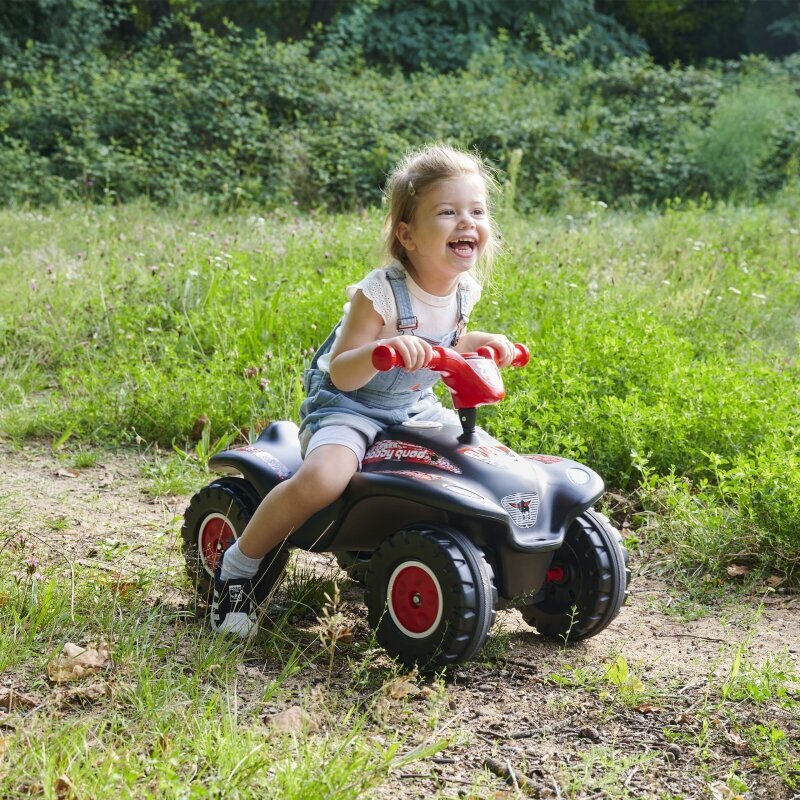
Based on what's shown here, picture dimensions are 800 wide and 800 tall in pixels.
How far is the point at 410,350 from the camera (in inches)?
107

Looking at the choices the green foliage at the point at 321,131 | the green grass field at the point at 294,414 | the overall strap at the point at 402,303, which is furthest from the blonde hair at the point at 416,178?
the green foliage at the point at 321,131

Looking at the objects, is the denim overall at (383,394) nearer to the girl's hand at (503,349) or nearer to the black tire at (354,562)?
the girl's hand at (503,349)

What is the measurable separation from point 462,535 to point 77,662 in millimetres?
1001

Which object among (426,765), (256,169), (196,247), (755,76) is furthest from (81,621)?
(755,76)

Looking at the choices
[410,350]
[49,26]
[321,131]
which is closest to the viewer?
[410,350]

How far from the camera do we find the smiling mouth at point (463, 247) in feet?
9.86

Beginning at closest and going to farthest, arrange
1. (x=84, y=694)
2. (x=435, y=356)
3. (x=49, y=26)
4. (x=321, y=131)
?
1. (x=84, y=694)
2. (x=435, y=356)
3. (x=321, y=131)
4. (x=49, y=26)

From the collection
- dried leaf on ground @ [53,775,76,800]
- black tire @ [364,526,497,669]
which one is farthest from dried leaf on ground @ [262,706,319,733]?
dried leaf on ground @ [53,775,76,800]

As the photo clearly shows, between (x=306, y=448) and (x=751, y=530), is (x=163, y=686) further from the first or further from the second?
(x=751, y=530)

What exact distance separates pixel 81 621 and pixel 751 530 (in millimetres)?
2168

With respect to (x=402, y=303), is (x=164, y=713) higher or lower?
lower

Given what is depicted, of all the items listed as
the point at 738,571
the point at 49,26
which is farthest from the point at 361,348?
the point at 49,26

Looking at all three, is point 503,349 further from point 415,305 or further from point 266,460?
point 266,460

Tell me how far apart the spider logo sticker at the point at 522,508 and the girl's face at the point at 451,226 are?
660 millimetres
